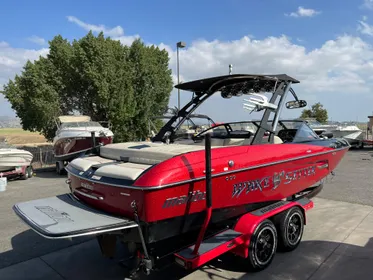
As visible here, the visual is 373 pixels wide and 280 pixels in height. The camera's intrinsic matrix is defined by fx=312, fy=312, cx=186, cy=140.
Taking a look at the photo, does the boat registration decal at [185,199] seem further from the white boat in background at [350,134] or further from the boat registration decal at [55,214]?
the white boat in background at [350,134]

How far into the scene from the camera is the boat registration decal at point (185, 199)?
2839 millimetres

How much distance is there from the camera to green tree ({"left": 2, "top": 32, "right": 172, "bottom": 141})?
17.0m

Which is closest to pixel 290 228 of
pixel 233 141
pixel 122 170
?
pixel 233 141

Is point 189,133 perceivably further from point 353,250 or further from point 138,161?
point 353,250

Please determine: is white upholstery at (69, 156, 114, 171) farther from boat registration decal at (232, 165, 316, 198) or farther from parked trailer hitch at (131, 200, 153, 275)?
boat registration decal at (232, 165, 316, 198)

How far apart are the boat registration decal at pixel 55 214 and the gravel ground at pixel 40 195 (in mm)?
1426

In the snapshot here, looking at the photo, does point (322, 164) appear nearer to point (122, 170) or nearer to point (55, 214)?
point (122, 170)

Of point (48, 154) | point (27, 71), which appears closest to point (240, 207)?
point (48, 154)

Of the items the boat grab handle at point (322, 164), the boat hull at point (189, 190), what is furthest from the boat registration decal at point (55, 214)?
the boat grab handle at point (322, 164)

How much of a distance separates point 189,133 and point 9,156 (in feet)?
23.3

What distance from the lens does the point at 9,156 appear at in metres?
9.98

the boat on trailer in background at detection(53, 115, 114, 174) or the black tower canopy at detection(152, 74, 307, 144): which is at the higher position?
the black tower canopy at detection(152, 74, 307, 144)

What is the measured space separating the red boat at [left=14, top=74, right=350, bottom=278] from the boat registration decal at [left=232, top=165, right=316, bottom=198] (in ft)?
0.05

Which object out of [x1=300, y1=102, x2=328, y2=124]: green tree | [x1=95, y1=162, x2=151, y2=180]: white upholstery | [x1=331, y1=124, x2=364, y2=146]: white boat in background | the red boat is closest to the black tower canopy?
the red boat
